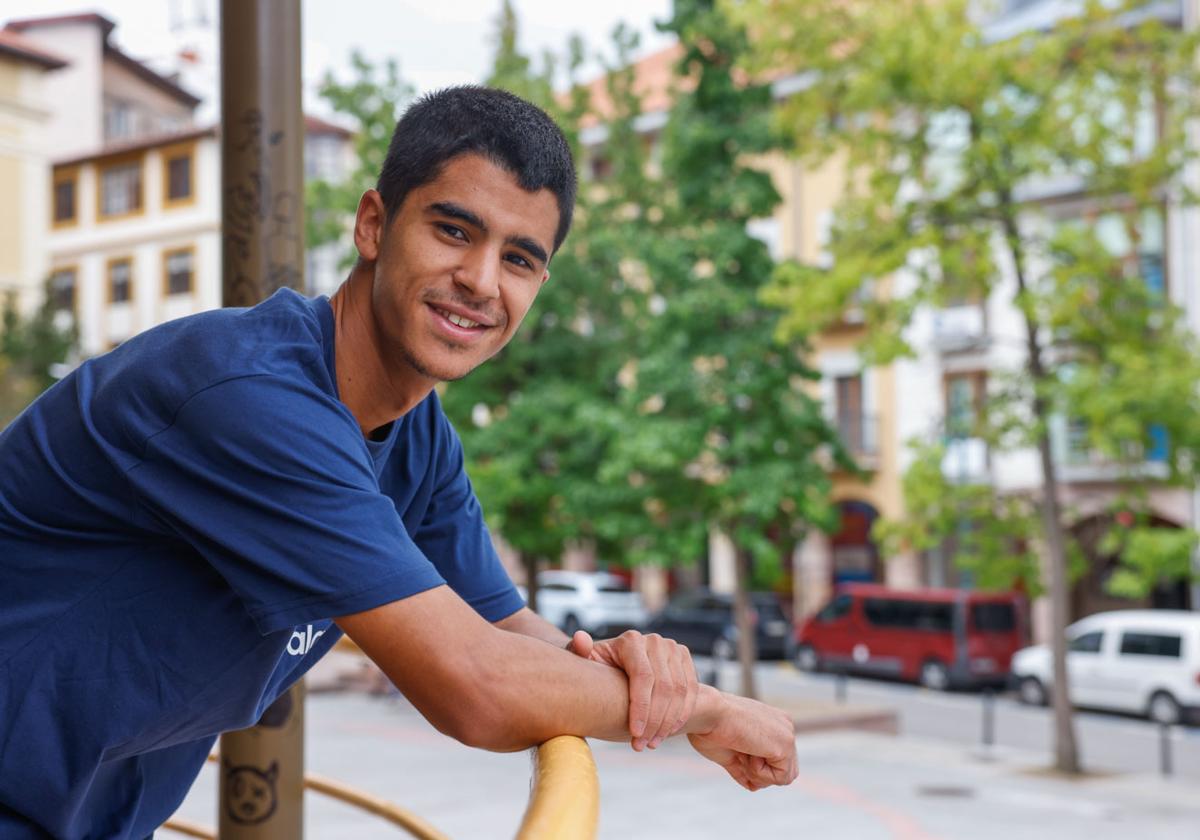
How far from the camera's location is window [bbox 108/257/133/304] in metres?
41.9

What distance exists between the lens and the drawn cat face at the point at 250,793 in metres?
2.58

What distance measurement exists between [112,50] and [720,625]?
26.3 meters

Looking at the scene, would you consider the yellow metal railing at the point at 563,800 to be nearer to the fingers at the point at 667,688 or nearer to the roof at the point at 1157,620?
the fingers at the point at 667,688

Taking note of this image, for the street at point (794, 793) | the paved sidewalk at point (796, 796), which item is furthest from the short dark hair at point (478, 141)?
the street at point (794, 793)

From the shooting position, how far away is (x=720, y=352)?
18.7 meters

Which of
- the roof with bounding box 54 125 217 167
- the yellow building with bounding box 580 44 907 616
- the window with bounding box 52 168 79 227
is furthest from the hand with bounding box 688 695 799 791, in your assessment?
the window with bounding box 52 168 79 227

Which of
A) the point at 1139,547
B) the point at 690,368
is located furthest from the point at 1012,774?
the point at 690,368

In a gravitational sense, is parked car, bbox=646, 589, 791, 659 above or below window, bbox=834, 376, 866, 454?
below

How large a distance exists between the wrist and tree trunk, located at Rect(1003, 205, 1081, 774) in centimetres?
1433

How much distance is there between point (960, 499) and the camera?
53.0 ft

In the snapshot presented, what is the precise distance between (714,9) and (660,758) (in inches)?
391

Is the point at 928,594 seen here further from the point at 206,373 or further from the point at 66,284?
the point at 66,284

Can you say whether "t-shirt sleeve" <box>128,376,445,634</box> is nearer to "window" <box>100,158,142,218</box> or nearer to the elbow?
the elbow

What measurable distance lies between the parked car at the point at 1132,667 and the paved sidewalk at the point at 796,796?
554cm
